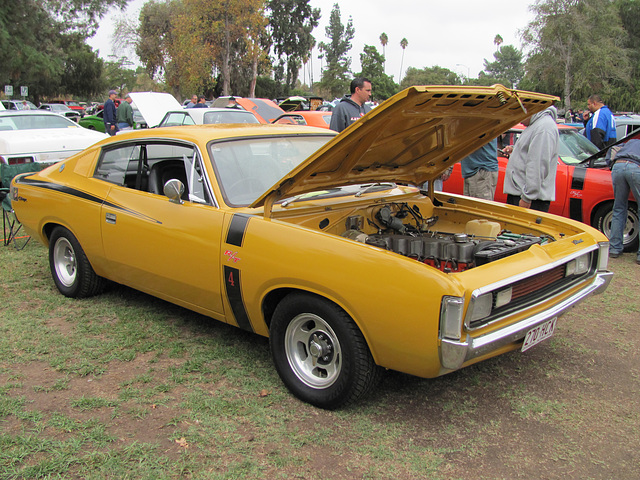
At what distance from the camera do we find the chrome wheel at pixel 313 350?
3.04m

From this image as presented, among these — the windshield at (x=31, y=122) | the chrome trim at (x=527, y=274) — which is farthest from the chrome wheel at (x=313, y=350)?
the windshield at (x=31, y=122)

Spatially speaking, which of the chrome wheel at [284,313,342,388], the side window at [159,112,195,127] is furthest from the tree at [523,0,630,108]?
the chrome wheel at [284,313,342,388]

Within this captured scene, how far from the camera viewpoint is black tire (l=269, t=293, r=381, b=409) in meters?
2.88

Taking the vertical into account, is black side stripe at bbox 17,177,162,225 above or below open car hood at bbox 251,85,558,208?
below

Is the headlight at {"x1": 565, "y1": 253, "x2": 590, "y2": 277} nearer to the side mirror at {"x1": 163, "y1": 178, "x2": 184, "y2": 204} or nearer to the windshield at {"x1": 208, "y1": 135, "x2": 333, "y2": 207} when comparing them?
the windshield at {"x1": 208, "y1": 135, "x2": 333, "y2": 207}

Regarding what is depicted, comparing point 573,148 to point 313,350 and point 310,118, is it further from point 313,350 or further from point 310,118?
point 310,118

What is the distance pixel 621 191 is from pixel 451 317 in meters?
4.92

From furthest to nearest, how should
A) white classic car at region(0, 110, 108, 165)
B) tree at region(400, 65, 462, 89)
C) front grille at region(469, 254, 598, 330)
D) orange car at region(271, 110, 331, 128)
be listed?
1. tree at region(400, 65, 462, 89)
2. orange car at region(271, 110, 331, 128)
3. white classic car at region(0, 110, 108, 165)
4. front grille at region(469, 254, 598, 330)

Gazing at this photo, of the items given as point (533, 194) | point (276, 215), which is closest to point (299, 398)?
point (276, 215)

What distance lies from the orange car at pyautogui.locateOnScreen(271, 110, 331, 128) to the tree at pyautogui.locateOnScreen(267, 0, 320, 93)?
157 feet

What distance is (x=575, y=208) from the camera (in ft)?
23.6

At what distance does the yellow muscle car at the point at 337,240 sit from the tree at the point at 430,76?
81153 millimetres

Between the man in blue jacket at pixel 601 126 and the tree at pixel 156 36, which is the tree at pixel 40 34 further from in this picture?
the man in blue jacket at pixel 601 126

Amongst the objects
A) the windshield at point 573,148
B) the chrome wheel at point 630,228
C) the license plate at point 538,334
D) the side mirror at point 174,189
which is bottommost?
the license plate at point 538,334
